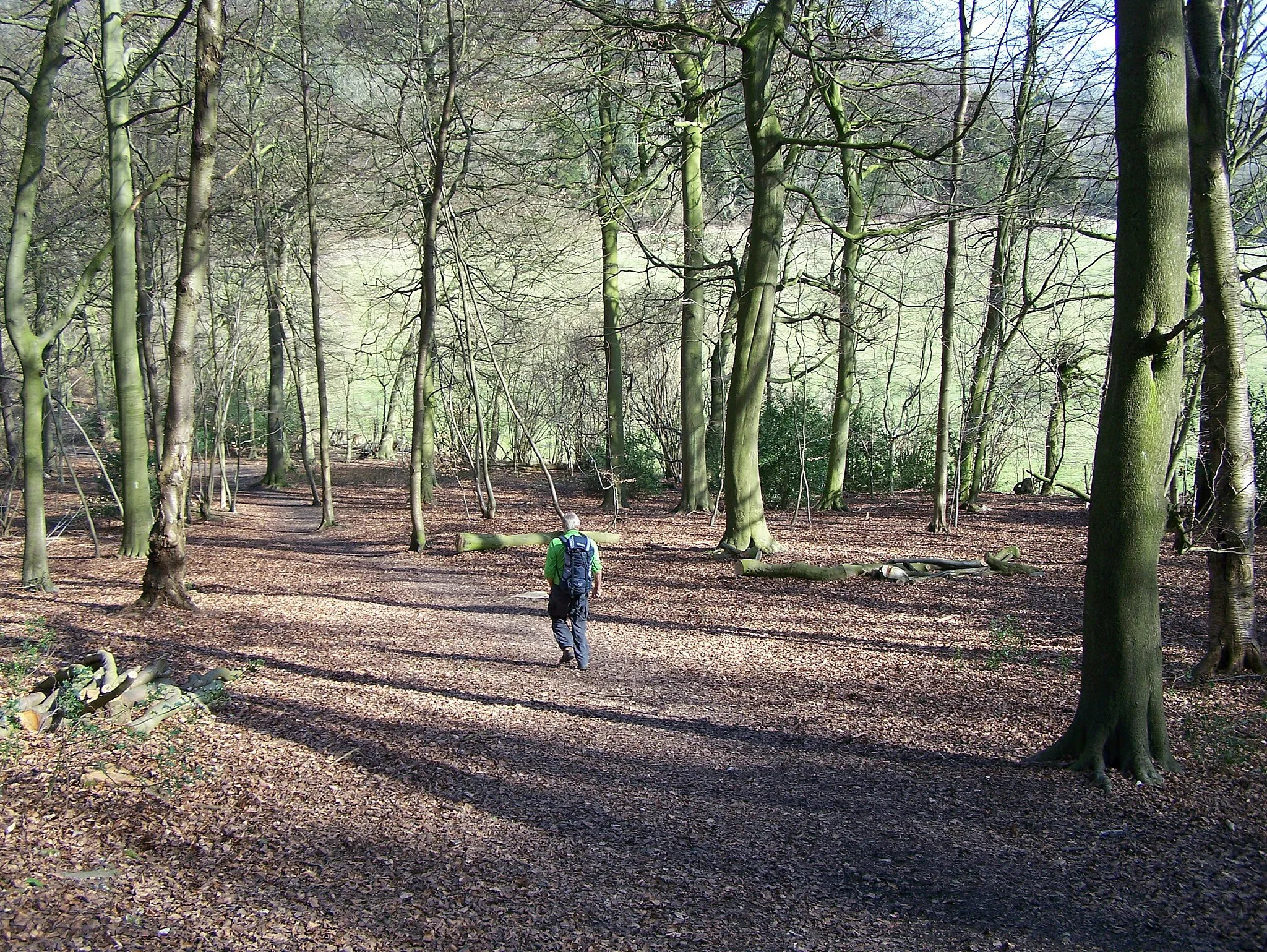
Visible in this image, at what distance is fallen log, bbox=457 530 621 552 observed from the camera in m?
15.4

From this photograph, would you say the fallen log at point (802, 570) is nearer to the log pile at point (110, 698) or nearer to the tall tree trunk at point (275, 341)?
the log pile at point (110, 698)

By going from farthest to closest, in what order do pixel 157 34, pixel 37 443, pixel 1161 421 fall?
pixel 157 34 → pixel 37 443 → pixel 1161 421

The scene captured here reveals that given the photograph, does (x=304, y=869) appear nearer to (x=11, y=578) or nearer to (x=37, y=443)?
(x=37, y=443)

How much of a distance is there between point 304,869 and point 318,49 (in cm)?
1972

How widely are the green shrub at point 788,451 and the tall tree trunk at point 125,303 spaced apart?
11.3 meters

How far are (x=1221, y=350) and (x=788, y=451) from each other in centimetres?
1270

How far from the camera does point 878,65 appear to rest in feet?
44.5

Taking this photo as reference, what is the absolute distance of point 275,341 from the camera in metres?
25.8

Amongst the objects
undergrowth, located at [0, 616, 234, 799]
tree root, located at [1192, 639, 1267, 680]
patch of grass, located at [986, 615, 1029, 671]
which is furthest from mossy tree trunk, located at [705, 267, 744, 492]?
undergrowth, located at [0, 616, 234, 799]

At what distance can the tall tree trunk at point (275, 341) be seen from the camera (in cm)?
1998

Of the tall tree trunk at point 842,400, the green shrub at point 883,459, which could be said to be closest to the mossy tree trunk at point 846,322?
the tall tree trunk at point 842,400

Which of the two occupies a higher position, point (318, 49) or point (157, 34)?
point (318, 49)

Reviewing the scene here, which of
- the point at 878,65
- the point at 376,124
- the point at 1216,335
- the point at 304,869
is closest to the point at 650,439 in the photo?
the point at 376,124

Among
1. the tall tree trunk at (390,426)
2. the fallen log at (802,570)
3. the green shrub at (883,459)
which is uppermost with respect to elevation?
the tall tree trunk at (390,426)
